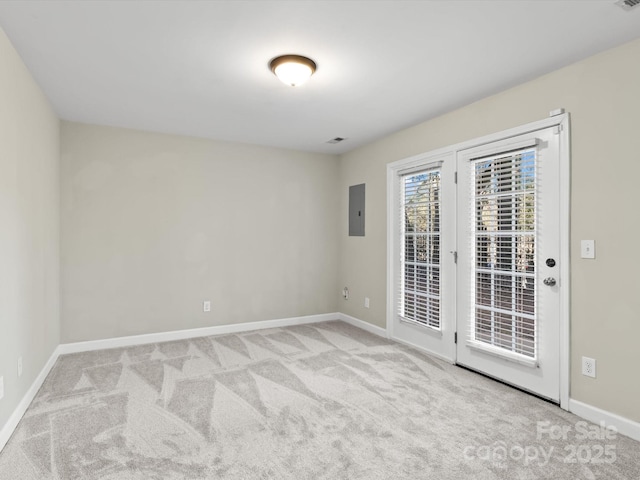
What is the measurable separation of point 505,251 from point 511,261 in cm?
10

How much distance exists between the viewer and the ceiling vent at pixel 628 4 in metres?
1.92

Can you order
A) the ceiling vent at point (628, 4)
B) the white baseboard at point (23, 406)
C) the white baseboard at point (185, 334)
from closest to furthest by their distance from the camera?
the ceiling vent at point (628, 4)
the white baseboard at point (23, 406)
the white baseboard at point (185, 334)

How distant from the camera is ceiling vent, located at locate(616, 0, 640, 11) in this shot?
1920mm

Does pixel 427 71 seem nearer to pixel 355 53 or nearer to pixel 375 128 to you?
pixel 355 53

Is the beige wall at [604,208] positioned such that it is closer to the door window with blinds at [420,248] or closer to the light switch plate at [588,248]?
the light switch plate at [588,248]

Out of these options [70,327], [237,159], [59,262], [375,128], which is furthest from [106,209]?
[375,128]

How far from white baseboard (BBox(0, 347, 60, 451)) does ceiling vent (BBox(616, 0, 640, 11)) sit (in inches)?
164

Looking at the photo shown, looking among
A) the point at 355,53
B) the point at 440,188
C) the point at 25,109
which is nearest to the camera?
the point at 355,53

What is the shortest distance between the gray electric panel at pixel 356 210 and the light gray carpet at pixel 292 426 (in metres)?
1.90

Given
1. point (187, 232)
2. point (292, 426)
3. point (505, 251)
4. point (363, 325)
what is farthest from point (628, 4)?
point (187, 232)

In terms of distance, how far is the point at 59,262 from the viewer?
3811 mm

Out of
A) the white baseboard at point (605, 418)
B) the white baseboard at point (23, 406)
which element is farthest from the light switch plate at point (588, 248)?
the white baseboard at point (23, 406)

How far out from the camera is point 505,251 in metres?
3.07

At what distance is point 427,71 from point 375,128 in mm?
Answer: 1423
